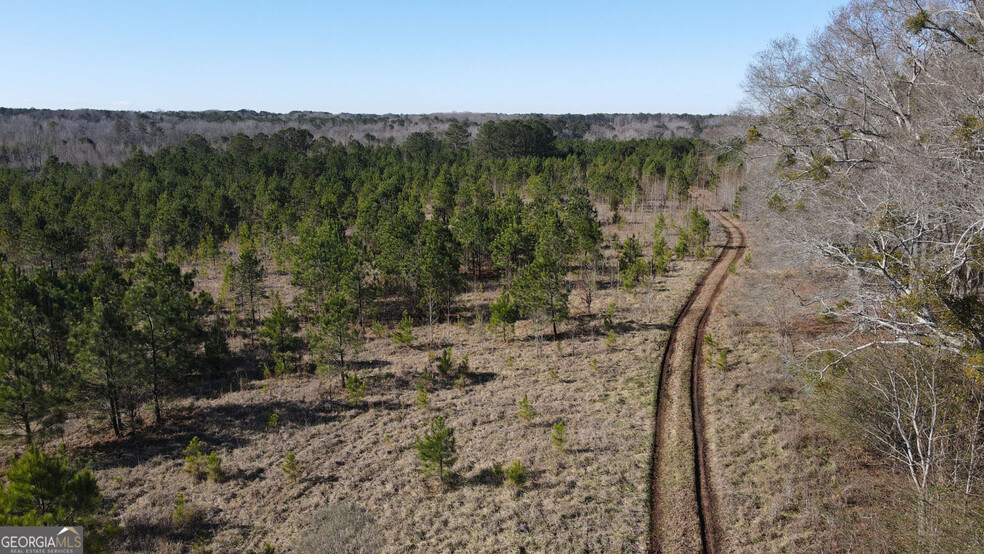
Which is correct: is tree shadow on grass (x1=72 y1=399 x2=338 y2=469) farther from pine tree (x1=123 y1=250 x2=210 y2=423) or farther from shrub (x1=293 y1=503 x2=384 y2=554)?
shrub (x1=293 y1=503 x2=384 y2=554)

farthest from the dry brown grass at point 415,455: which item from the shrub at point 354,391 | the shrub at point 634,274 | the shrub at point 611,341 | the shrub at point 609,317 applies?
the shrub at point 634,274

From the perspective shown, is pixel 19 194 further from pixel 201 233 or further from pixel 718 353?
pixel 718 353

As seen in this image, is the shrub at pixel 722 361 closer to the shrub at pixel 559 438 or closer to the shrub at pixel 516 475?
the shrub at pixel 559 438

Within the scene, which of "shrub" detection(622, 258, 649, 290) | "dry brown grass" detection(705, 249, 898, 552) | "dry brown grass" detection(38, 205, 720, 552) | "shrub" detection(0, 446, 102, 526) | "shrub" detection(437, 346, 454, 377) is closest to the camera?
"shrub" detection(0, 446, 102, 526)

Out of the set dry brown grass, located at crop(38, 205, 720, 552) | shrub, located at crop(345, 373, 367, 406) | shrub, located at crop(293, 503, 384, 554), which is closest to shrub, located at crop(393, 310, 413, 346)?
dry brown grass, located at crop(38, 205, 720, 552)

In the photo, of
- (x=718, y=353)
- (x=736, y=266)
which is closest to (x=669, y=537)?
(x=718, y=353)

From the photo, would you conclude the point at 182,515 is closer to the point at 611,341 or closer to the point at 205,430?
the point at 205,430

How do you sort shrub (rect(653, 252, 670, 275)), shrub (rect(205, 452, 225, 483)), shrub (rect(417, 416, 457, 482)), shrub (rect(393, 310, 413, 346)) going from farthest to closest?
shrub (rect(653, 252, 670, 275)), shrub (rect(393, 310, 413, 346)), shrub (rect(205, 452, 225, 483)), shrub (rect(417, 416, 457, 482))
